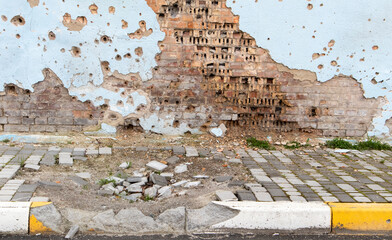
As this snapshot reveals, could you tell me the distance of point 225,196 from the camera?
12.8 feet

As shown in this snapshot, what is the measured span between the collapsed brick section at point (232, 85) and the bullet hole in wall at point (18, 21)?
189 cm

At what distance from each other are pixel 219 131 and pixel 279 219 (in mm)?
2704

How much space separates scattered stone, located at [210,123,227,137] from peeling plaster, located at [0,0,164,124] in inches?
53.5

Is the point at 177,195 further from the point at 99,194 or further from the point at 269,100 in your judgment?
the point at 269,100

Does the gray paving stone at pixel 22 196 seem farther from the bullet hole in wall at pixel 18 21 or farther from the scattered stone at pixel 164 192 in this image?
the bullet hole in wall at pixel 18 21

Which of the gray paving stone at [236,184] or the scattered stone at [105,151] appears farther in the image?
the scattered stone at [105,151]

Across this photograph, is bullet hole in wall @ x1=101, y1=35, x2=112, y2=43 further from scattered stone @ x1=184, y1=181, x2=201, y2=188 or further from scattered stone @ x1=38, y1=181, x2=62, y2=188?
scattered stone @ x1=184, y1=181, x2=201, y2=188

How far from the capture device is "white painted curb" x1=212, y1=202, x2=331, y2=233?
11.8ft

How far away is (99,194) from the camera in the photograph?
4.25m

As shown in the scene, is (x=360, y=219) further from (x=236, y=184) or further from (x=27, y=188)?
(x=27, y=188)

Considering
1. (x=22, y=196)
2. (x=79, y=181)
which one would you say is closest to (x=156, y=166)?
(x=79, y=181)

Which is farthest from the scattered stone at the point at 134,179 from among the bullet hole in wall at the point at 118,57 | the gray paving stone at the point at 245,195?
the bullet hole in wall at the point at 118,57

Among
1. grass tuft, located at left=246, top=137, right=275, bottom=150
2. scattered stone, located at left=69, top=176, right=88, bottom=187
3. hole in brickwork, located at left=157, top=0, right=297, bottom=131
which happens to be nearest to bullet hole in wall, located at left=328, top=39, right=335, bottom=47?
hole in brickwork, located at left=157, top=0, right=297, bottom=131

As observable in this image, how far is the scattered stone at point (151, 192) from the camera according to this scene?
14.2 ft
